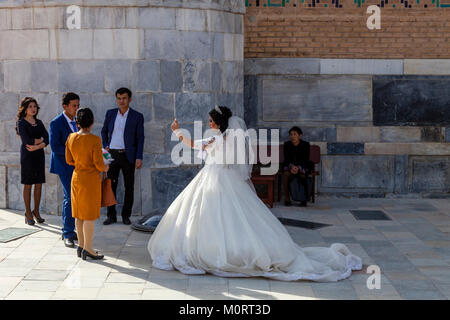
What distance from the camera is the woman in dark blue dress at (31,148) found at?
8.77 meters

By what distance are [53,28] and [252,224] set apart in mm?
4626

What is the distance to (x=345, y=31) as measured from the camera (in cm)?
1116

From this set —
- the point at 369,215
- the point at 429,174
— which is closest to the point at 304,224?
the point at 369,215

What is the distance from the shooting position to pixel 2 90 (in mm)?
9781

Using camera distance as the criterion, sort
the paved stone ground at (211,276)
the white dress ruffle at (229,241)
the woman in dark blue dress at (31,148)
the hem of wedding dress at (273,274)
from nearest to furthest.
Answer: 1. the paved stone ground at (211,276)
2. the hem of wedding dress at (273,274)
3. the white dress ruffle at (229,241)
4. the woman in dark blue dress at (31,148)

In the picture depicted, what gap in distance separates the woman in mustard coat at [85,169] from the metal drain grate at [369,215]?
169 inches

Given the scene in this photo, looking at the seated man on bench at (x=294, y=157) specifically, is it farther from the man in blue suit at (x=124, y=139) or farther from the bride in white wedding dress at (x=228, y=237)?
the bride in white wedding dress at (x=228, y=237)

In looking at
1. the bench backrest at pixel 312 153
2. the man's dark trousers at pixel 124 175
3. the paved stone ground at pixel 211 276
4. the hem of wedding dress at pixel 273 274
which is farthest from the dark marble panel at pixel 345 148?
the hem of wedding dress at pixel 273 274

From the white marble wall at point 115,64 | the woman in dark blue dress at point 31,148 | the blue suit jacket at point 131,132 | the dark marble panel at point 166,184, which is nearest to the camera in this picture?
the woman in dark blue dress at point 31,148

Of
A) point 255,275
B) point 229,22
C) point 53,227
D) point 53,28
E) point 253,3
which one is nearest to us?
point 255,275

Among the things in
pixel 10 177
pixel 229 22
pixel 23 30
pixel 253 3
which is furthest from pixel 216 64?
pixel 10 177

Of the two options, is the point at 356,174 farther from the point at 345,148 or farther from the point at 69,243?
the point at 69,243

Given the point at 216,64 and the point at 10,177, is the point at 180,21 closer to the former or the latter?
the point at 216,64

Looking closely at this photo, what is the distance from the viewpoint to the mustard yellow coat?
6.99 meters
